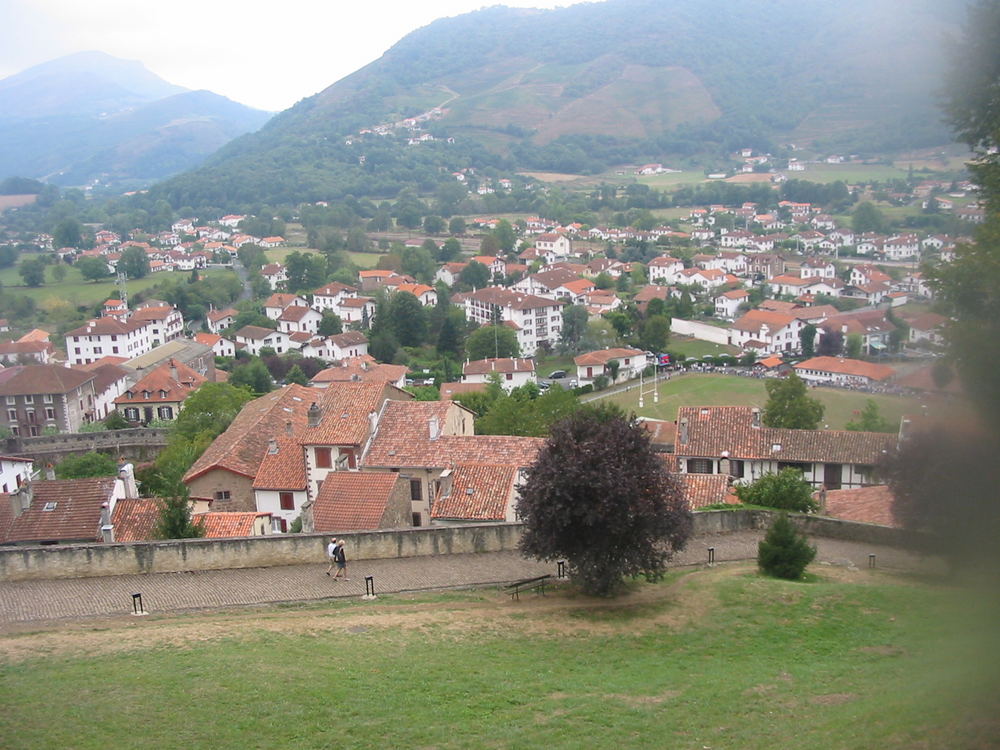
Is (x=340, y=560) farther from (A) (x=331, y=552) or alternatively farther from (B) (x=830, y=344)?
(B) (x=830, y=344)

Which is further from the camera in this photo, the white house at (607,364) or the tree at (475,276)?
the tree at (475,276)

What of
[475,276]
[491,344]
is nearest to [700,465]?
[491,344]

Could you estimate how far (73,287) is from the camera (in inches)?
3743

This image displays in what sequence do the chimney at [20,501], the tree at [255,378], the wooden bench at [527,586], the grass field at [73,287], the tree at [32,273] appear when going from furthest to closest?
the tree at [32,273] → the grass field at [73,287] → the tree at [255,378] → the chimney at [20,501] → the wooden bench at [527,586]

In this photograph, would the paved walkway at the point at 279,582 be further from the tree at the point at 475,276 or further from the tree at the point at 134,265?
the tree at the point at 134,265

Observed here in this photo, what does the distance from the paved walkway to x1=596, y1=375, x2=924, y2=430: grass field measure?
71.1 ft

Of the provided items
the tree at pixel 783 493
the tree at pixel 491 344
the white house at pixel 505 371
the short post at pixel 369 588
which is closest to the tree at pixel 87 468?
the short post at pixel 369 588

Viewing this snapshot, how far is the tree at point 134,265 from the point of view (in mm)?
99500

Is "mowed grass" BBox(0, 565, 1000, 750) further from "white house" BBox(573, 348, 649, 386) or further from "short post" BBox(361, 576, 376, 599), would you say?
"white house" BBox(573, 348, 649, 386)

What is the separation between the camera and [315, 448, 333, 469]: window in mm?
21969

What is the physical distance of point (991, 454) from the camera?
705 centimetres

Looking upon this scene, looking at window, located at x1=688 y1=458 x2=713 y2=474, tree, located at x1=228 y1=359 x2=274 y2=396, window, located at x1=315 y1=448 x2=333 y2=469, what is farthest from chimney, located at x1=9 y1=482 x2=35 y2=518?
tree, located at x1=228 y1=359 x2=274 y2=396

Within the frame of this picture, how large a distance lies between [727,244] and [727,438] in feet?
299

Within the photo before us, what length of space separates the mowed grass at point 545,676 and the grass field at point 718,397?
25.9m
